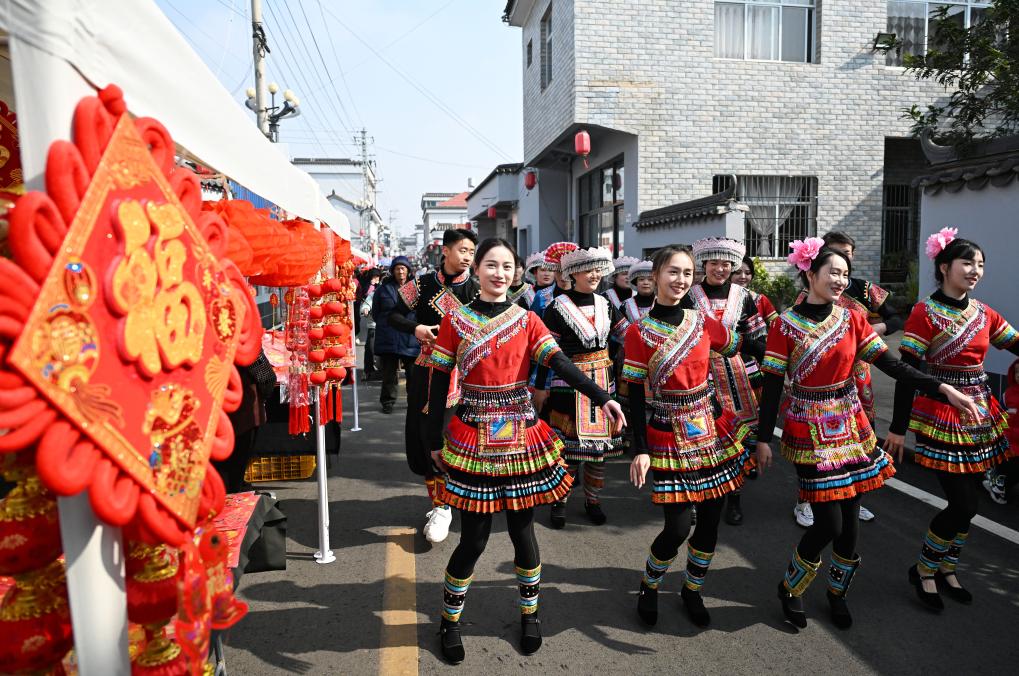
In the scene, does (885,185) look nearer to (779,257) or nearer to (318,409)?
(779,257)

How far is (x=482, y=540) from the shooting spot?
10.2 feet

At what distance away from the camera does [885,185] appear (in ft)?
47.2

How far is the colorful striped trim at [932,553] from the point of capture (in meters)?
3.49

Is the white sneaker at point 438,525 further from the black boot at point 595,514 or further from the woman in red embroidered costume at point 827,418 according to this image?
the woman in red embroidered costume at point 827,418

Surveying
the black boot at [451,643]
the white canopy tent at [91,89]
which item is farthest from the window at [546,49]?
the white canopy tent at [91,89]

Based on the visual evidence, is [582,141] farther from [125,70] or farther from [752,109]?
[125,70]

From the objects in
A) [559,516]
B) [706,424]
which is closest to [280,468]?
[559,516]

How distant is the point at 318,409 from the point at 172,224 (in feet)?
8.66

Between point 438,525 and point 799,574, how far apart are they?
219cm

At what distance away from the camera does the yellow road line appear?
122 inches

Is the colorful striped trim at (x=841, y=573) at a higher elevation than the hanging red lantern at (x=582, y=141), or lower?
lower

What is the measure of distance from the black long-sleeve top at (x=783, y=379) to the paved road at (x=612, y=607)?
1.00 meters

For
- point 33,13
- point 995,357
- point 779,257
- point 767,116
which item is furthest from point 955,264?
point 767,116

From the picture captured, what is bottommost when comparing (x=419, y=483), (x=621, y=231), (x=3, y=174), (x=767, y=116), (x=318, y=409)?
(x=419, y=483)
